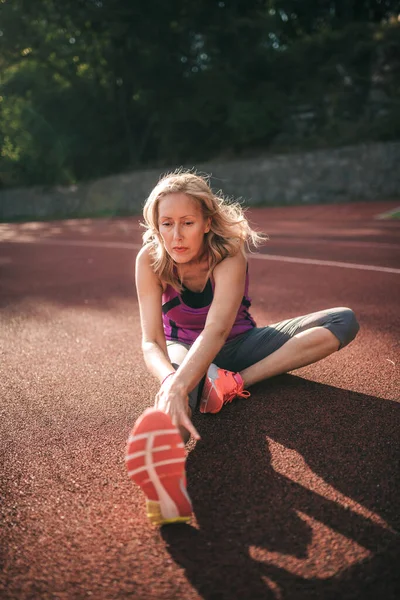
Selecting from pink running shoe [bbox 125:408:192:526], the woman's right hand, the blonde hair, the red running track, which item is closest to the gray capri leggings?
the red running track

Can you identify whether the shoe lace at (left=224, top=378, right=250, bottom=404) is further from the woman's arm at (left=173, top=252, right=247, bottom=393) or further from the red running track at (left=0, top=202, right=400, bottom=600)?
the woman's arm at (left=173, top=252, right=247, bottom=393)

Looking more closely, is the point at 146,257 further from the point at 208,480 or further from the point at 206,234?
the point at 208,480

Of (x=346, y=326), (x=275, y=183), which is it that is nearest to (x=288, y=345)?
(x=346, y=326)

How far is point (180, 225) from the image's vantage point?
255 centimetres

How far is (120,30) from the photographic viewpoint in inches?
795

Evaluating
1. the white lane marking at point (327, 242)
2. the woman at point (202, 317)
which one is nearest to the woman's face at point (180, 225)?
the woman at point (202, 317)

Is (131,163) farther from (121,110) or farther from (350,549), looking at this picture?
(350,549)

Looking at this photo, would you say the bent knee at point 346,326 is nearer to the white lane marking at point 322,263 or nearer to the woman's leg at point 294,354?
the woman's leg at point 294,354

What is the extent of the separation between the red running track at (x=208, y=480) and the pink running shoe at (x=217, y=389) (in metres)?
0.07

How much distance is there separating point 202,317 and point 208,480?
993mm

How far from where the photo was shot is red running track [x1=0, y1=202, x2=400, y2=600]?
5.15 ft

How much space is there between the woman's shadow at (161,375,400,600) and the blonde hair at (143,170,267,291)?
2.59 feet

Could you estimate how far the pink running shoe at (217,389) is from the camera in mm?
2582

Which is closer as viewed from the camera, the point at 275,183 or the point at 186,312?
the point at 186,312
